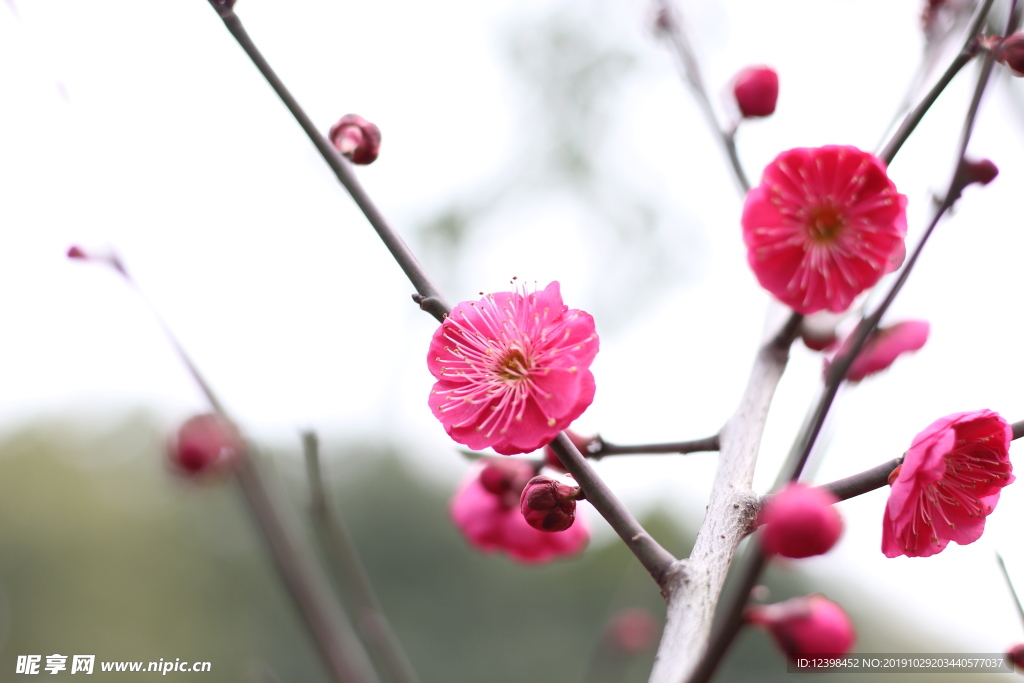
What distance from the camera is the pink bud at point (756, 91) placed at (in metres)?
1.22

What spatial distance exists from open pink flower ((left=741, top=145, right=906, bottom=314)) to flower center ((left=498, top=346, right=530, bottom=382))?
1.19 feet

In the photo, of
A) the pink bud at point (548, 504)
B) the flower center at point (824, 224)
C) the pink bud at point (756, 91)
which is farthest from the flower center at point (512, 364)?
the pink bud at point (756, 91)

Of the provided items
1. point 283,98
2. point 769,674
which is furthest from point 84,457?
point 283,98

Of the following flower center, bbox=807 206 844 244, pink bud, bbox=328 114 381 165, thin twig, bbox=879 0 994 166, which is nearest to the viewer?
thin twig, bbox=879 0 994 166

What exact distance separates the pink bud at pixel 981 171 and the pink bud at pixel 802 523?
0.54 metres

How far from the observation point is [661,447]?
3.01ft

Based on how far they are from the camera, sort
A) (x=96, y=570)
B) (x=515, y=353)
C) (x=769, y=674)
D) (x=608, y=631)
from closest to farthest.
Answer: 1. (x=515, y=353)
2. (x=608, y=631)
3. (x=769, y=674)
4. (x=96, y=570)

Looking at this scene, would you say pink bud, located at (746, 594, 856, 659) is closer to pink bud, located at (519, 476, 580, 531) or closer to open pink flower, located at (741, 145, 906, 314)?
pink bud, located at (519, 476, 580, 531)

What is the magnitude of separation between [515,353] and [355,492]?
5287 mm

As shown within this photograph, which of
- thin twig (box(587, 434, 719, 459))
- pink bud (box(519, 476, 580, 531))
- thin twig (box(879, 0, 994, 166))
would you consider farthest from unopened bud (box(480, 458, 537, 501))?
thin twig (box(879, 0, 994, 166))

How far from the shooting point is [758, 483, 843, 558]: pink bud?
1.54ft

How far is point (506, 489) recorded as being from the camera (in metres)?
1.20

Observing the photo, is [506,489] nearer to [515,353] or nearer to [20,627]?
[515,353]

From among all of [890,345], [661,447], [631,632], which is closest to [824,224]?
[890,345]
